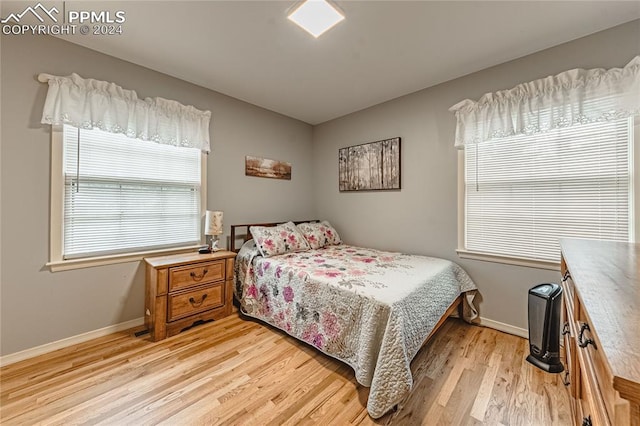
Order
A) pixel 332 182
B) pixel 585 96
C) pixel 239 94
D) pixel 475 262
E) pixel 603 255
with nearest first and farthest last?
1. pixel 603 255
2. pixel 585 96
3. pixel 475 262
4. pixel 239 94
5. pixel 332 182

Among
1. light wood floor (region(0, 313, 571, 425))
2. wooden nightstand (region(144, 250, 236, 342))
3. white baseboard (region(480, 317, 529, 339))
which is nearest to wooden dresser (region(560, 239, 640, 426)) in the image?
light wood floor (region(0, 313, 571, 425))

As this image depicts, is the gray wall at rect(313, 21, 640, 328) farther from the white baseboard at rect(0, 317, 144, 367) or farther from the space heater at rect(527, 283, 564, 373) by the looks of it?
the white baseboard at rect(0, 317, 144, 367)

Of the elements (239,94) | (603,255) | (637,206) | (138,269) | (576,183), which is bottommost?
(138,269)

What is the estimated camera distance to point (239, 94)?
2.98 m

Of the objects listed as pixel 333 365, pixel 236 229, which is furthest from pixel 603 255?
pixel 236 229

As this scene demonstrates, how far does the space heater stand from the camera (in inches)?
70.1

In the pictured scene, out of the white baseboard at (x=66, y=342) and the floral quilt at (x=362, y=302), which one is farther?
the white baseboard at (x=66, y=342)

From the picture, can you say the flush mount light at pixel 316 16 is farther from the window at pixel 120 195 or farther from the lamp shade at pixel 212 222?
the lamp shade at pixel 212 222

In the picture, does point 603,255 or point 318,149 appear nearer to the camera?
point 603,255

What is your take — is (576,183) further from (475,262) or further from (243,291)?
(243,291)

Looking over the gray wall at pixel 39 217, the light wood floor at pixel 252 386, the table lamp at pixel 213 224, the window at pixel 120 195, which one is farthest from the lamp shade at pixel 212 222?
the light wood floor at pixel 252 386

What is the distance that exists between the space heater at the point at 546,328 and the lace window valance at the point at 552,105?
132 cm

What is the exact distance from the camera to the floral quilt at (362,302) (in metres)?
1.45

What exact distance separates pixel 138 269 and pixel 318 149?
2.80 meters
